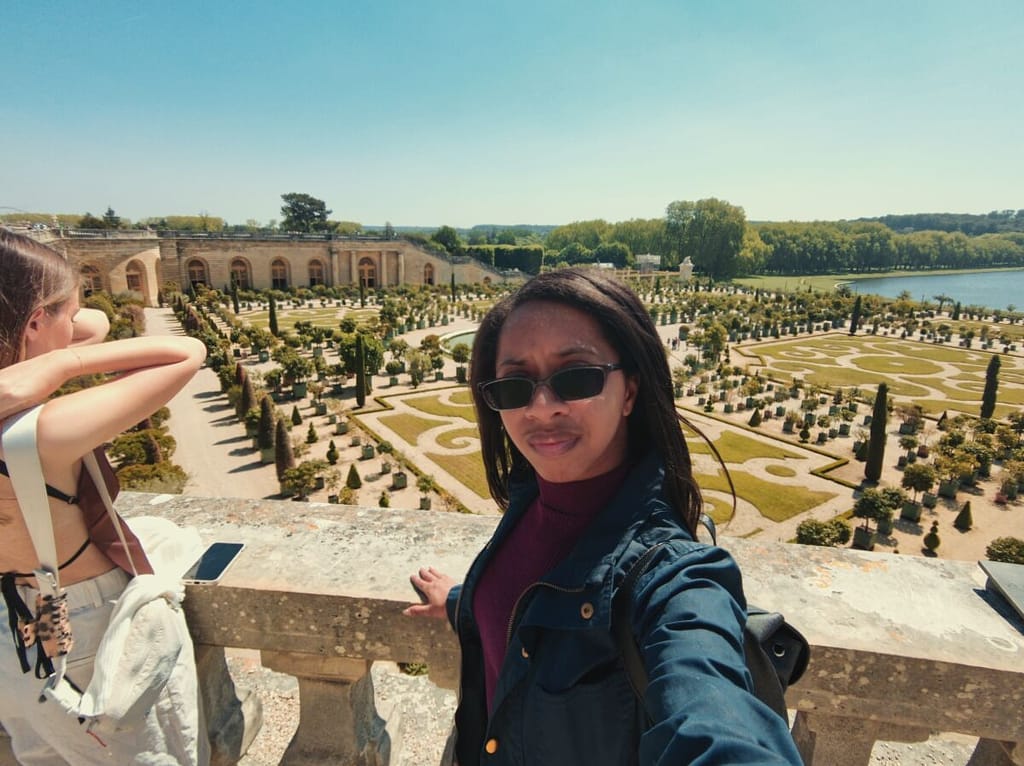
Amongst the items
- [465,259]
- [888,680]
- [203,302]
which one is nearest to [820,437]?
[888,680]

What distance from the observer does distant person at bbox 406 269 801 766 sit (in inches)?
42.5

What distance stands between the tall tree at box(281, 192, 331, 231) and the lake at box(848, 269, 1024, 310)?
76948 millimetres

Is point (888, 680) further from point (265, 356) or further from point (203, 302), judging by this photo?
point (203, 302)

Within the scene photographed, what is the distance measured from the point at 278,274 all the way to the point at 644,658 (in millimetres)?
59153

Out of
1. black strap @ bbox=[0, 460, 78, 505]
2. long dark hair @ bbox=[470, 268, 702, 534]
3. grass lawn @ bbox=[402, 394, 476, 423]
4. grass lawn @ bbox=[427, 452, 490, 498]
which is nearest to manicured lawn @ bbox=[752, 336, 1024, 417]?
grass lawn @ bbox=[402, 394, 476, 423]

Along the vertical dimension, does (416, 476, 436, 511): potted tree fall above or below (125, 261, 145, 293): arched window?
below

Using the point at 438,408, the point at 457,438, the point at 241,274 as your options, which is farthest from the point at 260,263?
the point at 457,438

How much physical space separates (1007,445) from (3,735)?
935 inches

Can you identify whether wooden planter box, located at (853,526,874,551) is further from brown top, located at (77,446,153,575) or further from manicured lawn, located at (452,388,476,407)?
brown top, located at (77,446,153,575)

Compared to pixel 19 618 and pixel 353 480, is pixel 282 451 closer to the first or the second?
pixel 353 480

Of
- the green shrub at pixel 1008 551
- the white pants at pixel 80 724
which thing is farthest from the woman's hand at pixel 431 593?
the green shrub at pixel 1008 551

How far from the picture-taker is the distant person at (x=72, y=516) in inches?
66.9

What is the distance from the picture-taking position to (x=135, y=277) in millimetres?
43562

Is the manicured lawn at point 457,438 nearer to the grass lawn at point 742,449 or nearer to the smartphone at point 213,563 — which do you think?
the grass lawn at point 742,449
